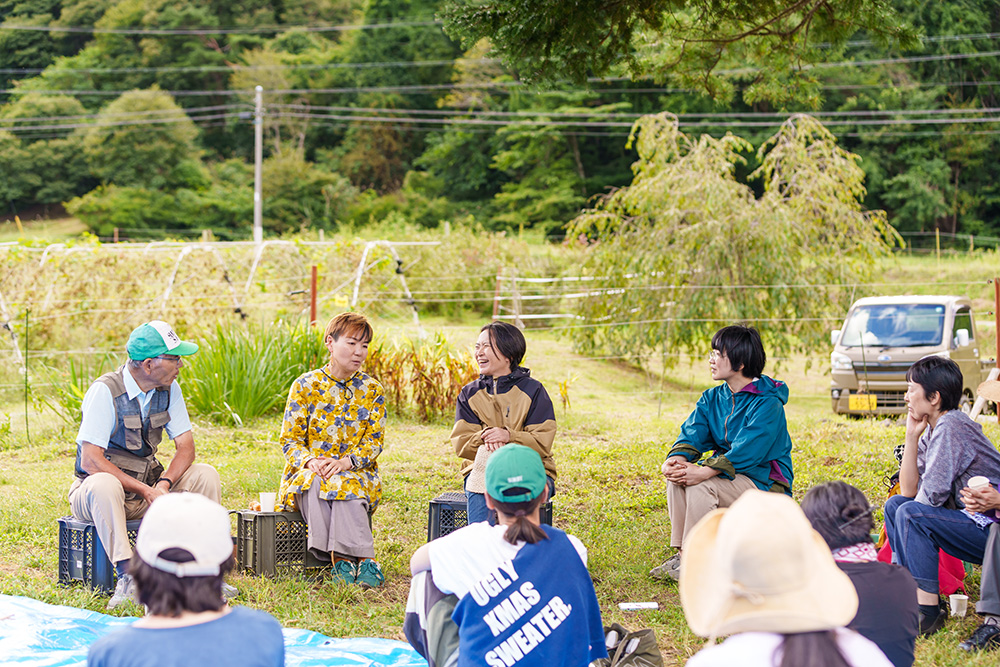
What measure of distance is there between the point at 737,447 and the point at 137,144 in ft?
135

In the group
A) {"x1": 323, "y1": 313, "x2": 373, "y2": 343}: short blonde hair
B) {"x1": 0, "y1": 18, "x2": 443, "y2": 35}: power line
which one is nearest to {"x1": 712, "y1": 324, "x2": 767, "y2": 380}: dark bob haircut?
{"x1": 323, "y1": 313, "x2": 373, "y2": 343}: short blonde hair

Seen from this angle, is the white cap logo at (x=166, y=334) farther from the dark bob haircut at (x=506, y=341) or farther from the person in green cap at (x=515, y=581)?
the person in green cap at (x=515, y=581)

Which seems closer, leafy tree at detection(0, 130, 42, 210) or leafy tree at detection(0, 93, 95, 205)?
leafy tree at detection(0, 130, 42, 210)

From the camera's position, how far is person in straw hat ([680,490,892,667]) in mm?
1675

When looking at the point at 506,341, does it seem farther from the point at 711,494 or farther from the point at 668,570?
the point at 668,570

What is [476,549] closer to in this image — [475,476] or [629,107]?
[475,476]

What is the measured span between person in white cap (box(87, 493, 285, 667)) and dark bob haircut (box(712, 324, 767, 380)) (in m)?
2.98

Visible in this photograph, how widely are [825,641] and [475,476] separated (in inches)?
108

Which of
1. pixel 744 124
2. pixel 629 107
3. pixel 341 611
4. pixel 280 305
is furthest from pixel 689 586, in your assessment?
pixel 629 107

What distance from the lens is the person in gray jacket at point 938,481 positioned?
147 inches

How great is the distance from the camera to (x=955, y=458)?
3748 mm

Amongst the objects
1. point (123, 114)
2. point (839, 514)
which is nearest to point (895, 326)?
point (839, 514)

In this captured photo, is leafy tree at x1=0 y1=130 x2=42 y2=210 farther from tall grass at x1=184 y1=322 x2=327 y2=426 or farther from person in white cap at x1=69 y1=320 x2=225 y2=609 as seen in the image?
person in white cap at x1=69 y1=320 x2=225 y2=609

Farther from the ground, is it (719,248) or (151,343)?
(719,248)
